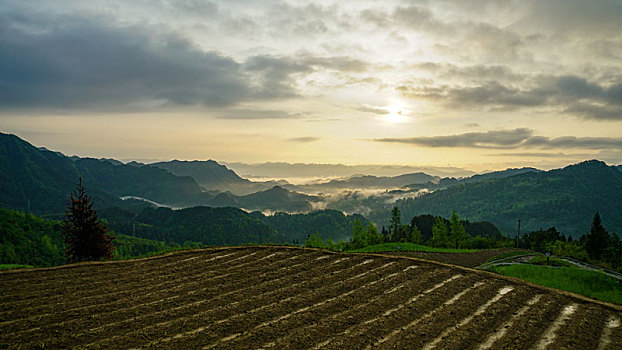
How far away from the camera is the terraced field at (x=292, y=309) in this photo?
10594 mm

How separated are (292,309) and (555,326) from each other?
8.95m

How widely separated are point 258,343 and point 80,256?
76.3ft

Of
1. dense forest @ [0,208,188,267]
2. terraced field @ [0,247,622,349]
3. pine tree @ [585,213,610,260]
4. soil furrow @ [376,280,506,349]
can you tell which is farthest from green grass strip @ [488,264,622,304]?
dense forest @ [0,208,188,267]

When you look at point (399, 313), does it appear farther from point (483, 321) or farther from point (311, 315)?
point (311, 315)

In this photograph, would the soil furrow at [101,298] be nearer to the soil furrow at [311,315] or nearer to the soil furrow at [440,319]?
the soil furrow at [311,315]

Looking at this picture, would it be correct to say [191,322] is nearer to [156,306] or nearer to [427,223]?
[156,306]

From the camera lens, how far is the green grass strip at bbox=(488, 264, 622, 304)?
18211 mm

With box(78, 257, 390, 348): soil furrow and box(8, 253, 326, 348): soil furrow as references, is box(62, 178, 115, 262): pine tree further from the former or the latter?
box(78, 257, 390, 348): soil furrow

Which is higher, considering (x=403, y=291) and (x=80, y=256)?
(x=403, y=291)

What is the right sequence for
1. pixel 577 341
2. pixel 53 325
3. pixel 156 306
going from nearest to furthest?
pixel 577 341 < pixel 53 325 < pixel 156 306

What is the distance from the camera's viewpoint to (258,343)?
33.7 feet

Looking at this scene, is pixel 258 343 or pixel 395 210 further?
pixel 395 210

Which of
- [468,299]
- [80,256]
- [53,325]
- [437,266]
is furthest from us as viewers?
[80,256]

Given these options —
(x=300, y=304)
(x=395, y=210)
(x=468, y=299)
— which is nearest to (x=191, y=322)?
(x=300, y=304)
